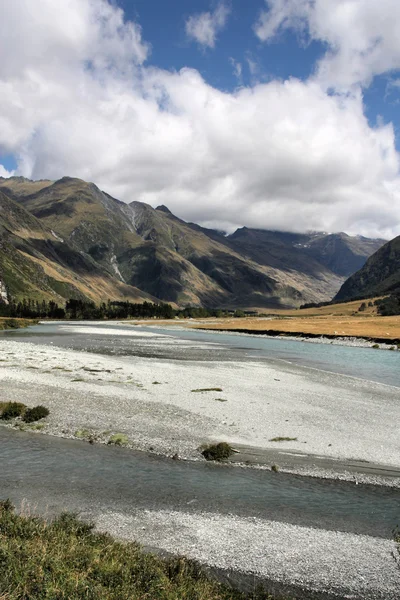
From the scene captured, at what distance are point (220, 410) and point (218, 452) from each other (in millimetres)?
9137

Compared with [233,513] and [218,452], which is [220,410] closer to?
[218,452]

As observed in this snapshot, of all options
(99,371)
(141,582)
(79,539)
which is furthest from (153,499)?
(99,371)

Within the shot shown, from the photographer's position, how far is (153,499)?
49.5 ft

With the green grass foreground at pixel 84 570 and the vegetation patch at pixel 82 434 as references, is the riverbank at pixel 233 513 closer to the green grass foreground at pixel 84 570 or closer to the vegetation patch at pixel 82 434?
the green grass foreground at pixel 84 570

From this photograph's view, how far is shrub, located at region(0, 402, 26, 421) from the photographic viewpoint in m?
25.7

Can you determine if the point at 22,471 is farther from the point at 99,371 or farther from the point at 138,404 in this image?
the point at 99,371

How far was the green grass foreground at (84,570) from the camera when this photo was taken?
26.5 feet

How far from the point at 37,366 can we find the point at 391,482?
40.4m

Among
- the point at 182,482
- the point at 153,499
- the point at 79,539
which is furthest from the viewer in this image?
the point at 182,482

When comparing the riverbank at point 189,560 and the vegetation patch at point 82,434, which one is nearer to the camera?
the riverbank at point 189,560

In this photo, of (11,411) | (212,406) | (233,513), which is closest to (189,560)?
(233,513)

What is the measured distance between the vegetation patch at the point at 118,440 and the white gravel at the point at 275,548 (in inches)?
301

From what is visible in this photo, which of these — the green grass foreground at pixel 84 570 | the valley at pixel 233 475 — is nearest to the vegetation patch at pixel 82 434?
the valley at pixel 233 475

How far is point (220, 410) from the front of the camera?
1142 inches
